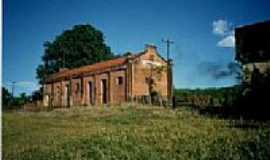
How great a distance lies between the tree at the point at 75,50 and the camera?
21.5m

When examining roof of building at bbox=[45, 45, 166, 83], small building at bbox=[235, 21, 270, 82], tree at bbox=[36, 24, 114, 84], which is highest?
Result: tree at bbox=[36, 24, 114, 84]

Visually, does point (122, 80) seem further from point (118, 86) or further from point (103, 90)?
point (103, 90)

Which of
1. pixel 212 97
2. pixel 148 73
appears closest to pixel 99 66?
pixel 148 73

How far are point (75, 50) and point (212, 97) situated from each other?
11.5 meters

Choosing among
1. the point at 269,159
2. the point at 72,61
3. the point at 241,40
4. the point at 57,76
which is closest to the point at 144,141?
the point at 269,159

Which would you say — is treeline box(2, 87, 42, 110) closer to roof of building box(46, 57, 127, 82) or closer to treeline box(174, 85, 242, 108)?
roof of building box(46, 57, 127, 82)

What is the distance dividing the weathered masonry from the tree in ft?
10.1

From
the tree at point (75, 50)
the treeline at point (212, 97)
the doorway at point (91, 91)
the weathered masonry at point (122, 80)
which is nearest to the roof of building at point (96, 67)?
the weathered masonry at point (122, 80)

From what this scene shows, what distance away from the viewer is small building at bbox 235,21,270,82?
566 cm

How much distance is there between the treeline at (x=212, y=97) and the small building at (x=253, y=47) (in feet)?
1.85

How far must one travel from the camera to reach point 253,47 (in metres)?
6.84

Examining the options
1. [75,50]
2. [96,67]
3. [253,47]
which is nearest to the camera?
[253,47]

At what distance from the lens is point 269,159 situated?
9.44ft

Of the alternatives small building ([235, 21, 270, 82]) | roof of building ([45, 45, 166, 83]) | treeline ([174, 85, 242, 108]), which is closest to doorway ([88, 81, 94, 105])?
roof of building ([45, 45, 166, 83])
